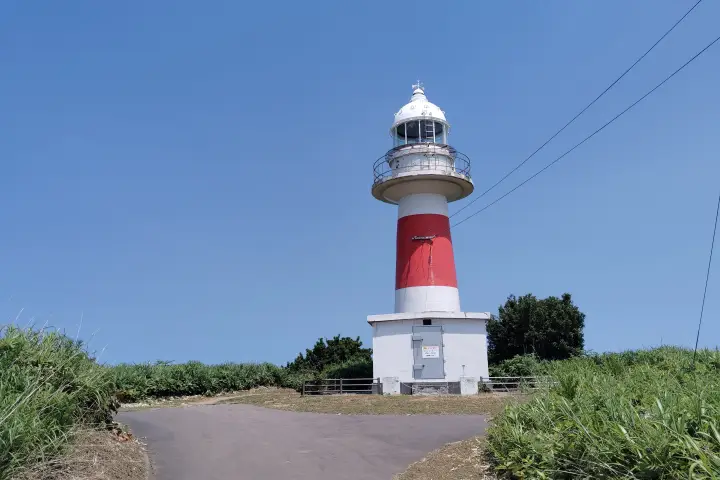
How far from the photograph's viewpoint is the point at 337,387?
23109mm

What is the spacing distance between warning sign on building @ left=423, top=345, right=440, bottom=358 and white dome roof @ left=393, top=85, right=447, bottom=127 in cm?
948

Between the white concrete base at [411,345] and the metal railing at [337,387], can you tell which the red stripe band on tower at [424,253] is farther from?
the metal railing at [337,387]

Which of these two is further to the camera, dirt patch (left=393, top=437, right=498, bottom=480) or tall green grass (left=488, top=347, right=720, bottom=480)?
dirt patch (left=393, top=437, right=498, bottom=480)

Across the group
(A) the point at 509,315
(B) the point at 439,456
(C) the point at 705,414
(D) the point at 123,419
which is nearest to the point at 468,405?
(B) the point at 439,456

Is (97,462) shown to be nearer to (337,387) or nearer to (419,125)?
(337,387)

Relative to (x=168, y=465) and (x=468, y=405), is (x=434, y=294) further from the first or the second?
(x=168, y=465)

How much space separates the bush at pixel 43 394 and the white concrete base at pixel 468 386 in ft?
47.3

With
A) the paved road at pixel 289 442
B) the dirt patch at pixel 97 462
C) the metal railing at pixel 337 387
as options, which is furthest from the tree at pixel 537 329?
the dirt patch at pixel 97 462

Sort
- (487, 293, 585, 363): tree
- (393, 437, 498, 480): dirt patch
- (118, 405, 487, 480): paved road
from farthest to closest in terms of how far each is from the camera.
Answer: (487, 293, 585, 363): tree → (118, 405, 487, 480): paved road → (393, 437, 498, 480): dirt patch

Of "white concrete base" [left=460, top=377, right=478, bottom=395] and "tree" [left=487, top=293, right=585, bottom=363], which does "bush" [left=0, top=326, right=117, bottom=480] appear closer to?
"white concrete base" [left=460, top=377, right=478, bottom=395]

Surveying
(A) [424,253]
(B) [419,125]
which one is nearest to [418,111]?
(B) [419,125]

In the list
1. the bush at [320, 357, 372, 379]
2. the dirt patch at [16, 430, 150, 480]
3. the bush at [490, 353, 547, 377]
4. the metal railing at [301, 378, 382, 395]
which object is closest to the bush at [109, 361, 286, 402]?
the bush at [320, 357, 372, 379]

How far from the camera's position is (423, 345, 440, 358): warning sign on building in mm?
22234

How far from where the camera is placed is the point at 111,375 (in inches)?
377
